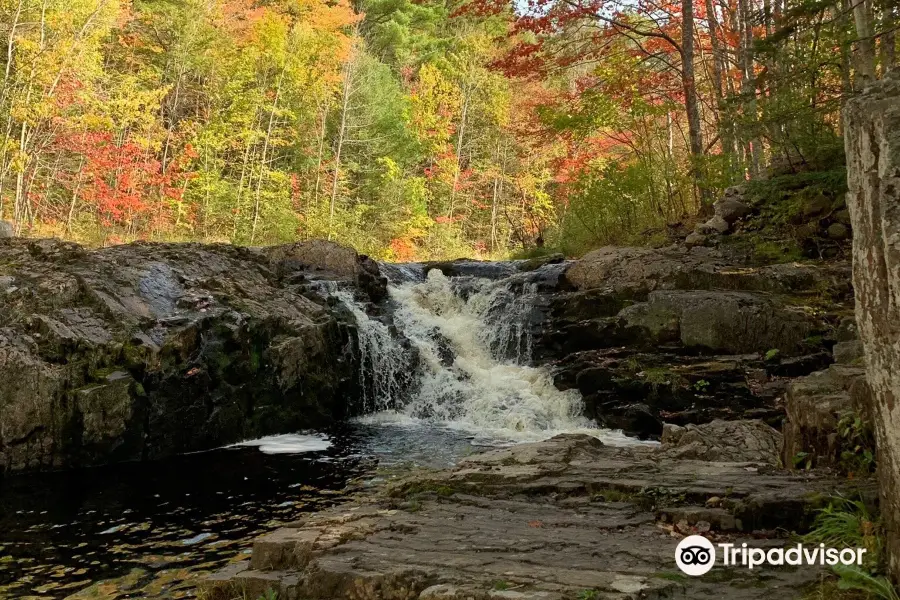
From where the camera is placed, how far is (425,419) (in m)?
9.46

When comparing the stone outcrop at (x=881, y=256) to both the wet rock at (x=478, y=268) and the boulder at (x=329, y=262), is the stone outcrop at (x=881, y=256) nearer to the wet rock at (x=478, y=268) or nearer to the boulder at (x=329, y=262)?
the boulder at (x=329, y=262)

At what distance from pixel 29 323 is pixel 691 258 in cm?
881

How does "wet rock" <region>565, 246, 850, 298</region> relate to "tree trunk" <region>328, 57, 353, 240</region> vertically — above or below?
below

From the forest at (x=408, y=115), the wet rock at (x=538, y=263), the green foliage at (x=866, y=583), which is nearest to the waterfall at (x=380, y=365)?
the wet rock at (x=538, y=263)

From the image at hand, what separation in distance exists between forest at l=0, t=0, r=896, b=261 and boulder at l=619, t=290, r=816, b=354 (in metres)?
2.22

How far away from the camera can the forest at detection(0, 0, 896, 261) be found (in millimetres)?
10320

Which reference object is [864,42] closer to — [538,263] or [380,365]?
[538,263]

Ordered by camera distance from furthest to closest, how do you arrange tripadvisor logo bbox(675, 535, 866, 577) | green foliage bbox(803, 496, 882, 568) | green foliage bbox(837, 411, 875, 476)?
green foliage bbox(837, 411, 875, 476), tripadvisor logo bbox(675, 535, 866, 577), green foliage bbox(803, 496, 882, 568)

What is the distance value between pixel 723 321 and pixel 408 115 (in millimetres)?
19914

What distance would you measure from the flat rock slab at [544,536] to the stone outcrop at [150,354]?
4609 millimetres

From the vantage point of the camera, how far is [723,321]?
8.35 meters

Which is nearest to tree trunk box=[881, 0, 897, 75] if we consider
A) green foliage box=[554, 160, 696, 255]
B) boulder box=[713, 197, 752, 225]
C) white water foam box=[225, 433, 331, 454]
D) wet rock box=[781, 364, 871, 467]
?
boulder box=[713, 197, 752, 225]

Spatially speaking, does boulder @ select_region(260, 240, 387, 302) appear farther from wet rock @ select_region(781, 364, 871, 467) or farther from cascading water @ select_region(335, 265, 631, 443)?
wet rock @ select_region(781, 364, 871, 467)

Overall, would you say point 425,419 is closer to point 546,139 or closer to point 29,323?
point 29,323
